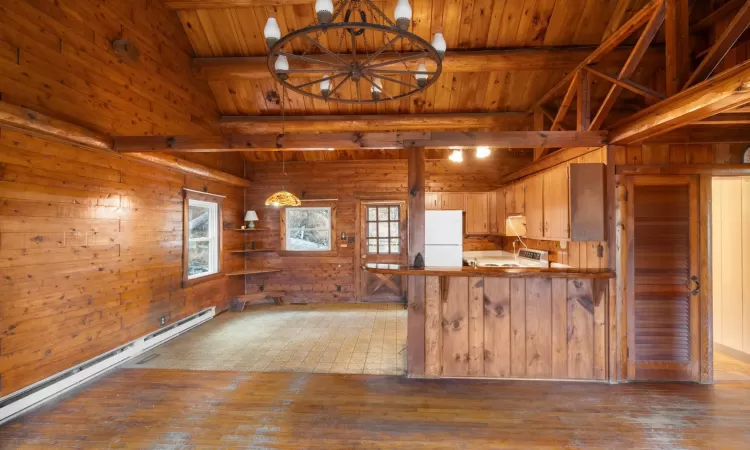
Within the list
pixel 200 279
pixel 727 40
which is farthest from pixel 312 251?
pixel 727 40

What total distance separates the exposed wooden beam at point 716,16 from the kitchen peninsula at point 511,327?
2.57m

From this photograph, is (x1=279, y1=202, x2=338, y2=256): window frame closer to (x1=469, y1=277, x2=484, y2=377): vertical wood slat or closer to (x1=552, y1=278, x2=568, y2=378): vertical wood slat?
(x1=469, y1=277, x2=484, y2=377): vertical wood slat

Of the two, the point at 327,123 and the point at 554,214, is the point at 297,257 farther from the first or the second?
the point at 554,214

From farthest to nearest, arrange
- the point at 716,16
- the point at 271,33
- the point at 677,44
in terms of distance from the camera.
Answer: the point at 716,16, the point at 677,44, the point at 271,33

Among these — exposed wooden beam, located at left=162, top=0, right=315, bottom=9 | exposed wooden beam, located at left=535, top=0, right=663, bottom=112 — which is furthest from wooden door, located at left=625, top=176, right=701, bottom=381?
exposed wooden beam, located at left=162, top=0, right=315, bottom=9

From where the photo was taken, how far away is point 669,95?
267cm

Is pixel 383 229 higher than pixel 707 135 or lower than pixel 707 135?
lower

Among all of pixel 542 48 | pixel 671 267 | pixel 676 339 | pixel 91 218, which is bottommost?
pixel 676 339

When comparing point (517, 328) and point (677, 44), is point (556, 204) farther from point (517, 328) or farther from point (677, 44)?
point (677, 44)

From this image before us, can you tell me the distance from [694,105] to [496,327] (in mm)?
2374

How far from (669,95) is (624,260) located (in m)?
1.54

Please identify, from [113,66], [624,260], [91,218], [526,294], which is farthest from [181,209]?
[624,260]

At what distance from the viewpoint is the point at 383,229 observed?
7.11 meters

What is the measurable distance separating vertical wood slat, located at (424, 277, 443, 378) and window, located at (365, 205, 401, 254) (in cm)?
363
